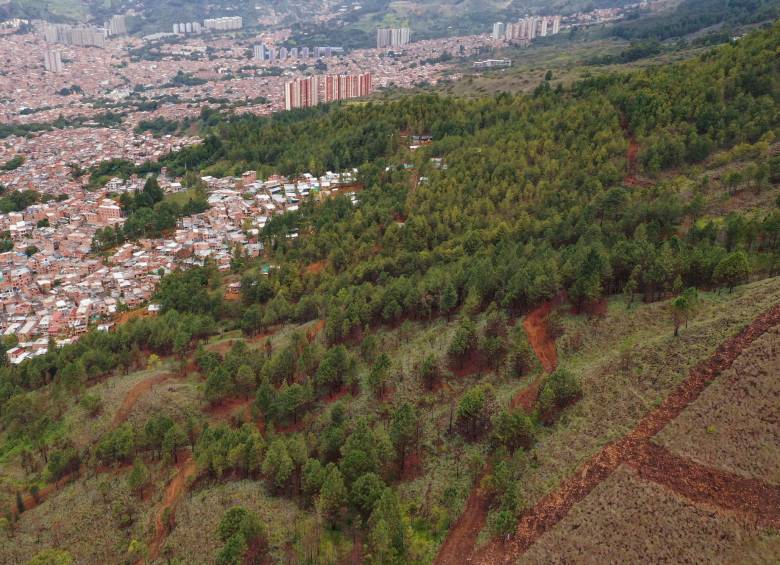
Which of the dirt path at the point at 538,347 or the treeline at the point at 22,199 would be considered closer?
the dirt path at the point at 538,347

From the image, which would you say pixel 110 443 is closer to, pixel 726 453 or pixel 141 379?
pixel 141 379

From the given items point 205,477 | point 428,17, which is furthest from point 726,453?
point 428,17

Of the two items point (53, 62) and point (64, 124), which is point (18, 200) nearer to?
point (64, 124)

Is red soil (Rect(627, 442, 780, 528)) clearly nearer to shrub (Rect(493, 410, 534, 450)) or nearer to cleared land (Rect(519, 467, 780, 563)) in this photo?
cleared land (Rect(519, 467, 780, 563))

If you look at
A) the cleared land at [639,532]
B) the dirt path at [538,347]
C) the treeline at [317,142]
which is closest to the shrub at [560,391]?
the dirt path at [538,347]

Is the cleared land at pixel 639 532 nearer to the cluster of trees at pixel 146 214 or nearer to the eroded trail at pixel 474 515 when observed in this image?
the eroded trail at pixel 474 515

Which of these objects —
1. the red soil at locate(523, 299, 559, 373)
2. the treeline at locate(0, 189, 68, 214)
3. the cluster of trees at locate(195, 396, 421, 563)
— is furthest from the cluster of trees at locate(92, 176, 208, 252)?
the red soil at locate(523, 299, 559, 373)
